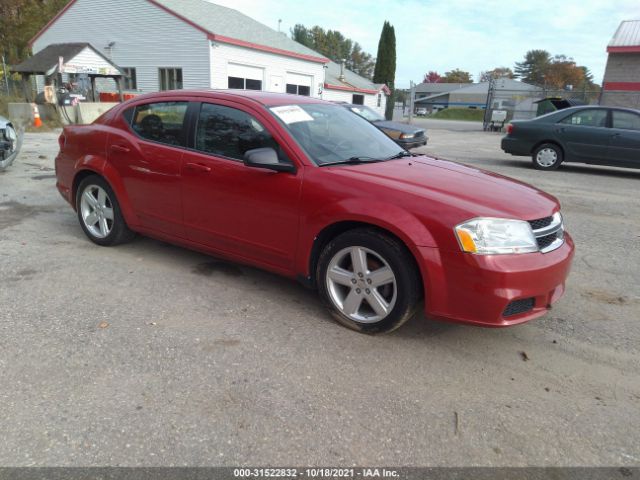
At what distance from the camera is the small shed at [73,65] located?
68.2 feet

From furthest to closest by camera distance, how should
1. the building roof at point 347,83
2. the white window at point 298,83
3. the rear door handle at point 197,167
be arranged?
the building roof at point 347,83 → the white window at point 298,83 → the rear door handle at point 197,167

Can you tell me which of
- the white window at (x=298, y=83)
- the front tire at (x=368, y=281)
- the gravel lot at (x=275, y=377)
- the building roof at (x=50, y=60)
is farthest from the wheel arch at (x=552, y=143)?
the white window at (x=298, y=83)

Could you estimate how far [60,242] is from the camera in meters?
5.09

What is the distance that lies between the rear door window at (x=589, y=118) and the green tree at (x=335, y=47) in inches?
2897

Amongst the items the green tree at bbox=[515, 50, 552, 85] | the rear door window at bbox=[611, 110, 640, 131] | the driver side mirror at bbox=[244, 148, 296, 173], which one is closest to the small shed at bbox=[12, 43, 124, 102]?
the rear door window at bbox=[611, 110, 640, 131]

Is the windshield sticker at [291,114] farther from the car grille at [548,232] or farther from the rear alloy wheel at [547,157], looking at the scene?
the rear alloy wheel at [547,157]

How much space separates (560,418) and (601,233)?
4.27 meters

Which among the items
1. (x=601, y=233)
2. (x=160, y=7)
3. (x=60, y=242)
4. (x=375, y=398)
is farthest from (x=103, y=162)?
(x=160, y=7)

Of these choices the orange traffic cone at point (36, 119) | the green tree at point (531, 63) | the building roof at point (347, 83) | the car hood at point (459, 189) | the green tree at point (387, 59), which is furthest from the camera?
the green tree at point (531, 63)

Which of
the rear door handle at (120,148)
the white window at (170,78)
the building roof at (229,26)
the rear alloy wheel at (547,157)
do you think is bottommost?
the rear alloy wheel at (547,157)

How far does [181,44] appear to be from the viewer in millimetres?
23000

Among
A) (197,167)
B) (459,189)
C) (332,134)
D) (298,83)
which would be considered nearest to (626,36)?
(298,83)

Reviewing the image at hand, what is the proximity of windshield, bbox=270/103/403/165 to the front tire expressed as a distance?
709 millimetres

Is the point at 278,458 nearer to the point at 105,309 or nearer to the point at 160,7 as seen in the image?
the point at 105,309
